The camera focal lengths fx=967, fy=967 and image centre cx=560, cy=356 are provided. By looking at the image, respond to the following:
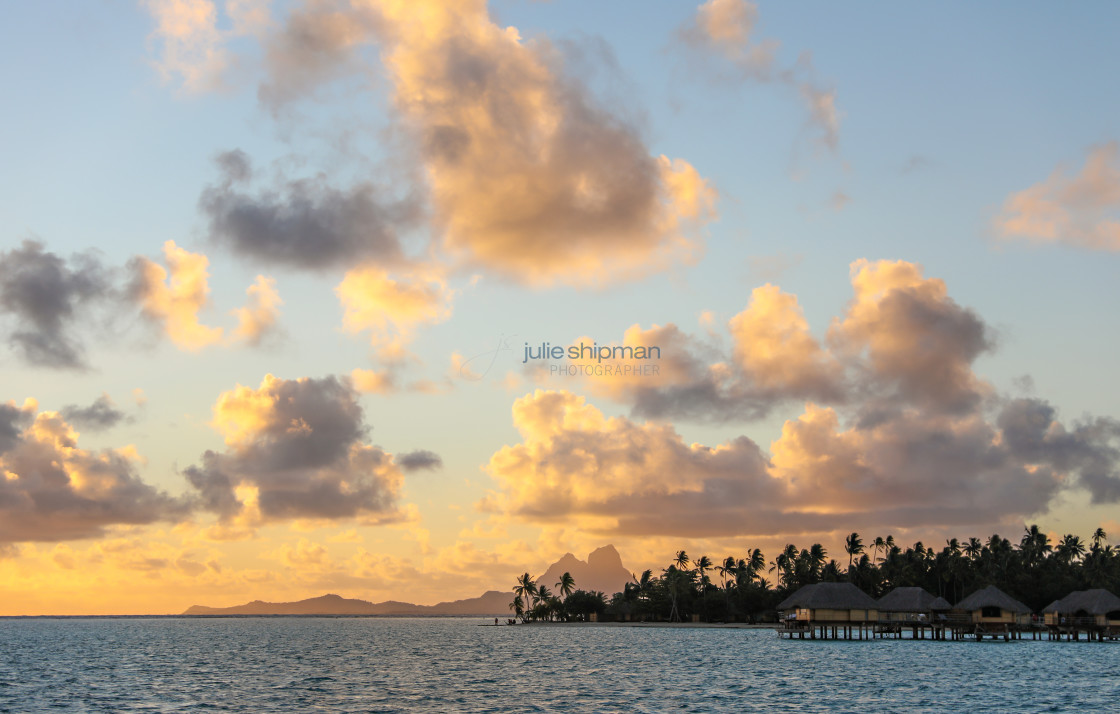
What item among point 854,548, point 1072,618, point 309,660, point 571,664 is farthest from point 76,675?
point 854,548

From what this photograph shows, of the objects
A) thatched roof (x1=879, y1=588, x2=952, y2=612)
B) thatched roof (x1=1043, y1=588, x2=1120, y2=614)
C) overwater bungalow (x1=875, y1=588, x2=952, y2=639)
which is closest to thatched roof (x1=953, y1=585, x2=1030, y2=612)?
thatched roof (x1=879, y1=588, x2=952, y2=612)

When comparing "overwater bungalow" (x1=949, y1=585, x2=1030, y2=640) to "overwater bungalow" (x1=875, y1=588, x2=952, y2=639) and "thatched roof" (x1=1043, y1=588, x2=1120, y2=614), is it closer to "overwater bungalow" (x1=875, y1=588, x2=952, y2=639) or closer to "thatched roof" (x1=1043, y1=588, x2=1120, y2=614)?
"overwater bungalow" (x1=875, y1=588, x2=952, y2=639)

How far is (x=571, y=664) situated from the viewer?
96812mm

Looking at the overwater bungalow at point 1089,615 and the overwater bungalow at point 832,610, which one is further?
the overwater bungalow at point 832,610

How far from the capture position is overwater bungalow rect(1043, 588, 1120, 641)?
12362 centimetres

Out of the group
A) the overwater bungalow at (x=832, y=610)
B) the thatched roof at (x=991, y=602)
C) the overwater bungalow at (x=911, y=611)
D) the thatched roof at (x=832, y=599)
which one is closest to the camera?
the thatched roof at (x=991, y=602)

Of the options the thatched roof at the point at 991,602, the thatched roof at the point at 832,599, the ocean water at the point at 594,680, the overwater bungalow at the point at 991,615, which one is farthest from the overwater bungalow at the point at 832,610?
the thatched roof at the point at 991,602

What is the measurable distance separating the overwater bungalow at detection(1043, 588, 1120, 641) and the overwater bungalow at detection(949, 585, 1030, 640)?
13.9ft

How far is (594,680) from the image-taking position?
7838cm

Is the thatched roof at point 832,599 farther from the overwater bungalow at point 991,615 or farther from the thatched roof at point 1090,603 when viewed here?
the thatched roof at point 1090,603

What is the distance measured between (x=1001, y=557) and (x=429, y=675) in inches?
5044

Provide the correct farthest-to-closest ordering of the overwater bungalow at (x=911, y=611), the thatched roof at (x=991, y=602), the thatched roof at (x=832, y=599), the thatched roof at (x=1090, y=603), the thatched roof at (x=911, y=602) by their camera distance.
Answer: the thatched roof at (x=911, y=602) → the overwater bungalow at (x=911, y=611) → the thatched roof at (x=832, y=599) → the thatched roof at (x=991, y=602) → the thatched roof at (x=1090, y=603)

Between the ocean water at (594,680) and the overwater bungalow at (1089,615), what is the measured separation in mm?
2484

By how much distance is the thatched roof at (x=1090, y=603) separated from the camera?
123 meters
